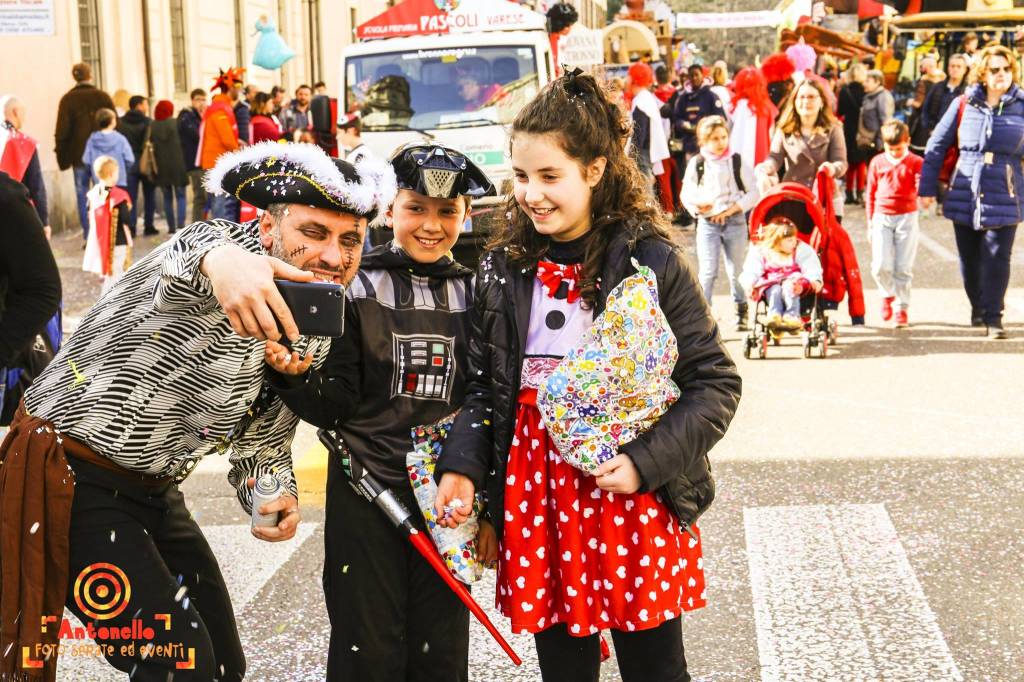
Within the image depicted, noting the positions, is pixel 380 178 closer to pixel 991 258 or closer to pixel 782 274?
pixel 782 274

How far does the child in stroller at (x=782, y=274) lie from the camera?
32.4 ft

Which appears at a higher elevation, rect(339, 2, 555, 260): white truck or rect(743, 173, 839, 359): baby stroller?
rect(339, 2, 555, 260): white truck

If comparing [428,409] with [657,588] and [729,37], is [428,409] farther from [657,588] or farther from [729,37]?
[729,37]

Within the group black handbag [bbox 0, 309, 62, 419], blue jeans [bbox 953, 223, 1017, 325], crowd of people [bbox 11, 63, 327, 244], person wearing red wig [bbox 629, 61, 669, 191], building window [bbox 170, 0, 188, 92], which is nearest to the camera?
black handbag [bbox 0, 309, 62, 419]

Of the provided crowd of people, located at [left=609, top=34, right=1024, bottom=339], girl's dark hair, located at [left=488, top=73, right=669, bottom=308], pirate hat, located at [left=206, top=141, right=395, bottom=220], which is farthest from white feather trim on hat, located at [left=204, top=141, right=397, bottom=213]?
crowd of people, located at [left=609, top=34, right=1024, bottom=339]

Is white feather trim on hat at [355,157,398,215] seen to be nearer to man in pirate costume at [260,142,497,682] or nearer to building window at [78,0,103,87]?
man in pirate costume at [260,142,497,682]

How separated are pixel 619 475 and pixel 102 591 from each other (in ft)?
3.73

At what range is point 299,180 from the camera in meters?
2.94

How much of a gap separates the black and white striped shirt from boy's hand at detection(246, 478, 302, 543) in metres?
0.30

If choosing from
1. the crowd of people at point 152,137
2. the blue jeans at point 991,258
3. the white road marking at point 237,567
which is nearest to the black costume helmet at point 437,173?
the white road marking at point 237,567

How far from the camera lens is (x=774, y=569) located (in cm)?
527

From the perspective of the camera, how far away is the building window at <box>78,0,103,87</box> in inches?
879

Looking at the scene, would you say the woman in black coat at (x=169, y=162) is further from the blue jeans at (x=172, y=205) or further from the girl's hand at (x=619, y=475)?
the girl's hand at (x=619, y=475)

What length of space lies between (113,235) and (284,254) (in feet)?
32.7
